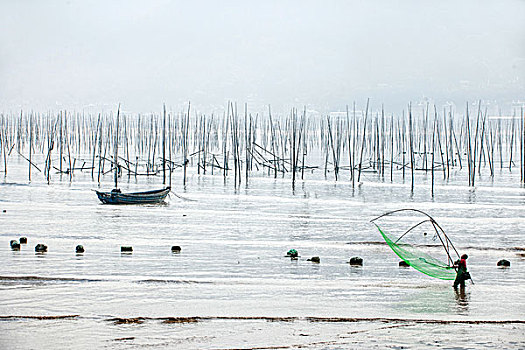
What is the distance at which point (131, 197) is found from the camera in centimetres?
2567

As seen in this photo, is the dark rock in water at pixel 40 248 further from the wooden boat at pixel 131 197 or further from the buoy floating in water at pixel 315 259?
the wooden boat at pixel 131 197

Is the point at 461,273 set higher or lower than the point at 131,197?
lower

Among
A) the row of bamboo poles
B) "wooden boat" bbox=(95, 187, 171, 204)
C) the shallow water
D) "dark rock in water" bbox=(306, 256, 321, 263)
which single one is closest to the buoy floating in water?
"dark rock in water" bbox=(306, 256, 321, 263)

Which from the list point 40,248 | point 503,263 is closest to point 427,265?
point 503,263

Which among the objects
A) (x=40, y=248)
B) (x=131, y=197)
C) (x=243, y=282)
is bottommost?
(x=243, y=282)

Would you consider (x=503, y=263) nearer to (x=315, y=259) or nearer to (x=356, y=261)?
(x=356, y=261)

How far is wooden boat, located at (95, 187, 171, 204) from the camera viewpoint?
25.4 meters

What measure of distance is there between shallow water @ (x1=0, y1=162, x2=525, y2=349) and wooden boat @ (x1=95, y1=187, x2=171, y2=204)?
522 mm

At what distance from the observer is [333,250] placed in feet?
52.5

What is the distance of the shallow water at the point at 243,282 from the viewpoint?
28.1ft

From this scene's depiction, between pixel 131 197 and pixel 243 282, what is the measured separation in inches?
572

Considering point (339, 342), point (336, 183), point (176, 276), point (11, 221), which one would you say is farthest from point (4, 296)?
point (336, 183)

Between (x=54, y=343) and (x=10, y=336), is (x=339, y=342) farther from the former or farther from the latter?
(x=10, y=336)

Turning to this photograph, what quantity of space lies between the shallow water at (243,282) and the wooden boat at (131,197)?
0.52 meters
